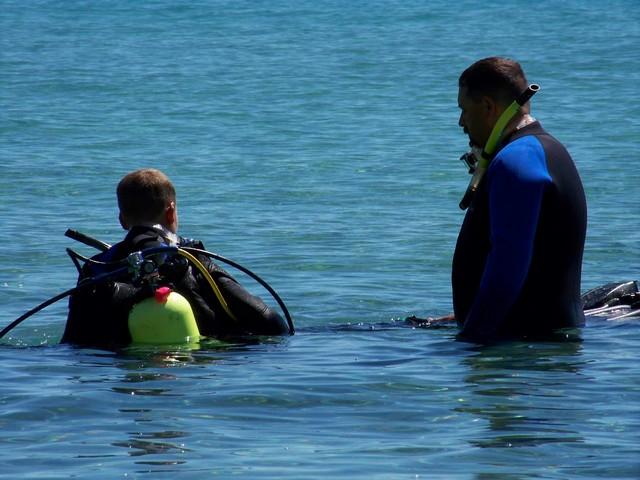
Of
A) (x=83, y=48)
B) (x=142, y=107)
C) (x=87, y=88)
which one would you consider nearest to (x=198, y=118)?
(x=142, y=107)

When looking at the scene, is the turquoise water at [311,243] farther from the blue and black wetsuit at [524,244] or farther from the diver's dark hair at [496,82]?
the diver's dark hair at [496,82]

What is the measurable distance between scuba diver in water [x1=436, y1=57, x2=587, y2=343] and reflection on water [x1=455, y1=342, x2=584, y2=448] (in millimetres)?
104

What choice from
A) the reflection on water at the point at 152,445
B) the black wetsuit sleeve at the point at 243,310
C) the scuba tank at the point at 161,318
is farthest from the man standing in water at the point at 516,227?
the reflection on water at the point at 152,445

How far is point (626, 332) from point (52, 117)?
14583 mm

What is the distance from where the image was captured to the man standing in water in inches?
225

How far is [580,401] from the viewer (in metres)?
5.34

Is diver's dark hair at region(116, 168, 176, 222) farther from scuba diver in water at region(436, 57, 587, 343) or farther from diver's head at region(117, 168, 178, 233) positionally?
scuba diver in water at region(436, 57, 587, 343)

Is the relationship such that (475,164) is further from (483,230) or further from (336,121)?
(336,121)

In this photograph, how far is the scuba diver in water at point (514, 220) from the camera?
18.7 ft

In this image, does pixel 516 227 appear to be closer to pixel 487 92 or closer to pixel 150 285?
pixel 487 92

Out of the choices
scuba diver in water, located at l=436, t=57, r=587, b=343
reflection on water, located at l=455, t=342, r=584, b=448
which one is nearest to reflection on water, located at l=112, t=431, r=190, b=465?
reflection on water, located at l=455, t=342, r=584, b=448

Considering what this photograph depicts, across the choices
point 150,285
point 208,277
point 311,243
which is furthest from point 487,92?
point 311,243

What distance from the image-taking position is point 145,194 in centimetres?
608

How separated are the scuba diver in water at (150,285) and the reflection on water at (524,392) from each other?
1.02m
